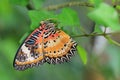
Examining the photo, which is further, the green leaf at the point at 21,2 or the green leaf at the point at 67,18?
the green leaf at the point at 21,2

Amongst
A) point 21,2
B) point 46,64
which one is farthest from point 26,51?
point 46,64

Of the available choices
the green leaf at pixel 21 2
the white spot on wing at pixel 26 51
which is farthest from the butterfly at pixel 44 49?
the green leaf at pixel 21 2

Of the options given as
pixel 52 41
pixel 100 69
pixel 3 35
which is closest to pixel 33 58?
pixel 52 41

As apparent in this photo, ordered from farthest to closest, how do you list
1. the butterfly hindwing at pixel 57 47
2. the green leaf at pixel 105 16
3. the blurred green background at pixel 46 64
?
the blurred green background at pixel 46 64 < the butterfly hindwing at pixel 57 47 < the green leaf at pixel 105 16

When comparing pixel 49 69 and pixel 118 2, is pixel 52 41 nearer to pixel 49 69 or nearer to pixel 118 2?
pixel 118 2

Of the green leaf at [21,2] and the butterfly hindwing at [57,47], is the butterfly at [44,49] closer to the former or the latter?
the butterfly hindwing at [57,47]

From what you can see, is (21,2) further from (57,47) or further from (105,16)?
(105,16)

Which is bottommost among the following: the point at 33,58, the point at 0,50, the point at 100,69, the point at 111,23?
the point at 100,69
